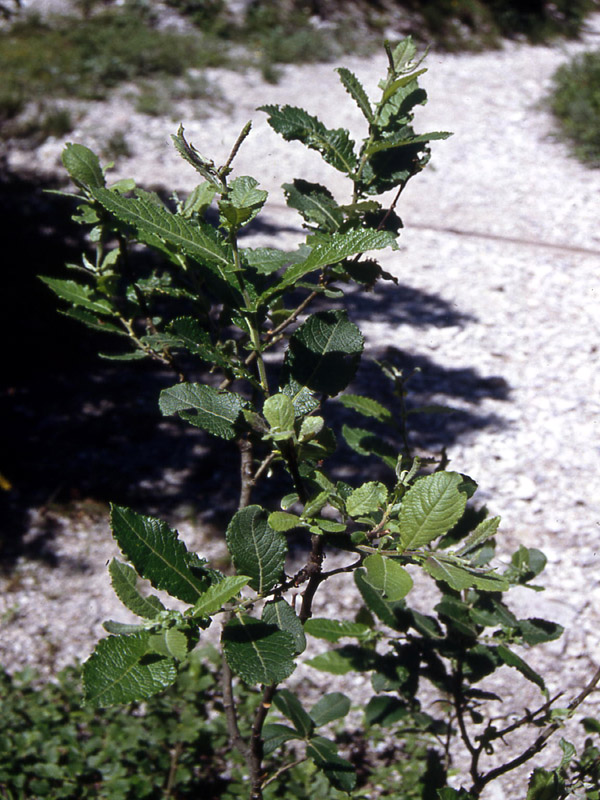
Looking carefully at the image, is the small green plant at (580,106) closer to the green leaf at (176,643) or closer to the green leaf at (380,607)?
the green leaf at (380,607)

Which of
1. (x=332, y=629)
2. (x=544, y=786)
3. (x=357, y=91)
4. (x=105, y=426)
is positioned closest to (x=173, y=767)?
(x=332, y=629)

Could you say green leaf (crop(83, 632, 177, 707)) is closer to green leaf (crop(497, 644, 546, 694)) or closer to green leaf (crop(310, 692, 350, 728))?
green leaf (crop(497, 644, 546, 694))

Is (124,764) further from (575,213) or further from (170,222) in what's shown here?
(575,213)

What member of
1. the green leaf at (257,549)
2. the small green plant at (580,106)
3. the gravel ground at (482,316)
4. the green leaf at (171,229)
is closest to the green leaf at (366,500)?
the green leaf at (257,549)

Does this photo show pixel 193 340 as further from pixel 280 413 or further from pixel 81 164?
pixel 81 164

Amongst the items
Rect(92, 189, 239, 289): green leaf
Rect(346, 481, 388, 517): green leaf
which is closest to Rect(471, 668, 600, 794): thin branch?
Rect(346, 481, 388, 517): green leaf

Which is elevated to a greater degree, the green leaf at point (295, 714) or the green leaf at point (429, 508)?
the green leaf at point (429, 508)

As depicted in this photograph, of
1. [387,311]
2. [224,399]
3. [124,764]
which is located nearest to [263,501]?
[124,764]
